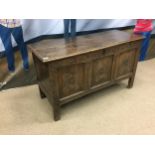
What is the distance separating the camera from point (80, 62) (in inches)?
58.1

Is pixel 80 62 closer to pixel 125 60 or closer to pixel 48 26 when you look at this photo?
pixel 125 60

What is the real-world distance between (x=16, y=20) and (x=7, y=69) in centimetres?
64

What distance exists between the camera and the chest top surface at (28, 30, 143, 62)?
1.35m

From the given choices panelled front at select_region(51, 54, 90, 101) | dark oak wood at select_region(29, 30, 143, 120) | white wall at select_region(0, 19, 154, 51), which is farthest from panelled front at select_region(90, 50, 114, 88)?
white wall at select_region(0, 19, 154, 51)

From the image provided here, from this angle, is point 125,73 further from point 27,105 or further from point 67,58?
point 27,105

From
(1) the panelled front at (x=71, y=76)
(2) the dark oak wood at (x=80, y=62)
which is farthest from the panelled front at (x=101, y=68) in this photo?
(1) the panelled front at (x=71, y=76)

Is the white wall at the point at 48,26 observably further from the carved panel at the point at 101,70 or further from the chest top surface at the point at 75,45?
the carved panel at the point at 101,70

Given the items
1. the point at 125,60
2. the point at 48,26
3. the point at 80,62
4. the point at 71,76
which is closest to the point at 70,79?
the point at 71,76

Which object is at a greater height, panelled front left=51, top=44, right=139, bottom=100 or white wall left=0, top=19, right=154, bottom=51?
white wall left=0, top=19, right=154, bottom=51

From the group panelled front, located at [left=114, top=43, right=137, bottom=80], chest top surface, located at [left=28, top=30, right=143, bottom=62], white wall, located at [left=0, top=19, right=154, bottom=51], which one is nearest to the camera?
chest top surface, located at [left=28, top=30, right=143, bottom=62]

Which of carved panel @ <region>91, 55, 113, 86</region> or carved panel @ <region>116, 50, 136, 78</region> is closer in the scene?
carved panel @ <region>91, 55, 113, 86</region>

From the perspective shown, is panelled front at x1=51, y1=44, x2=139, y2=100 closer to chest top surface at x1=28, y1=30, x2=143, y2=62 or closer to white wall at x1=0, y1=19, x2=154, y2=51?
chest top surface at x1=28, y1=30, x2=143, y2=62

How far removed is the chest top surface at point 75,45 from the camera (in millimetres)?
1349

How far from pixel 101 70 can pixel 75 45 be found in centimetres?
40
